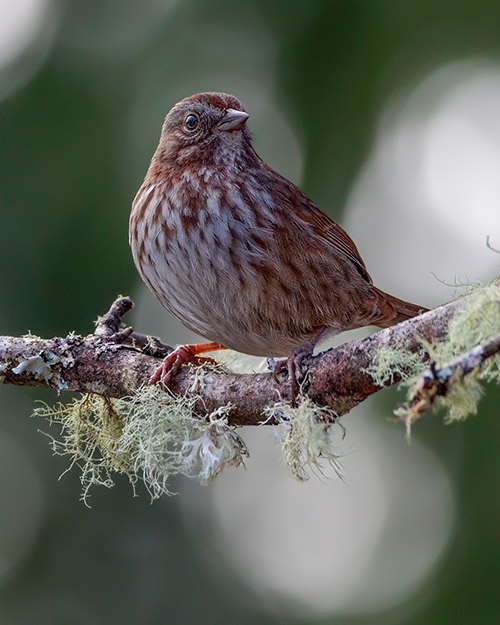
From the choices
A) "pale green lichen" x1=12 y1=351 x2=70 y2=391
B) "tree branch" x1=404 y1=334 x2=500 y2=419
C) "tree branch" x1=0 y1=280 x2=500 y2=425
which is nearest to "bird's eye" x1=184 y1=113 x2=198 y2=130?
"tree branch" x1=0 y1=280 x2=500 y2=425

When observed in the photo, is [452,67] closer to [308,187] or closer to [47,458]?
[308,187]

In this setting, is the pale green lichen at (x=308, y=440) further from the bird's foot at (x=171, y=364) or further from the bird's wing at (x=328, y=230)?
the bird's wing at (x=328, y=230)

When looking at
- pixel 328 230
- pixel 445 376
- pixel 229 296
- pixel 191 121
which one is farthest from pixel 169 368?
pixel 445 376

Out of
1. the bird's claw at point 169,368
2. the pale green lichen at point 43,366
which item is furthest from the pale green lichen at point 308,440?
the pale green lichen at point 43,366

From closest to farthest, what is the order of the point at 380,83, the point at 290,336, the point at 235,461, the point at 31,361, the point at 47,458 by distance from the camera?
the point at 235,461, the point at 31,361, the point at 290,336, the point at 47,458, the point at 380,83

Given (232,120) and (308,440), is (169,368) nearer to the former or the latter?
(308,440)

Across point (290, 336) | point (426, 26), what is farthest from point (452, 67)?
point (290, 336)
